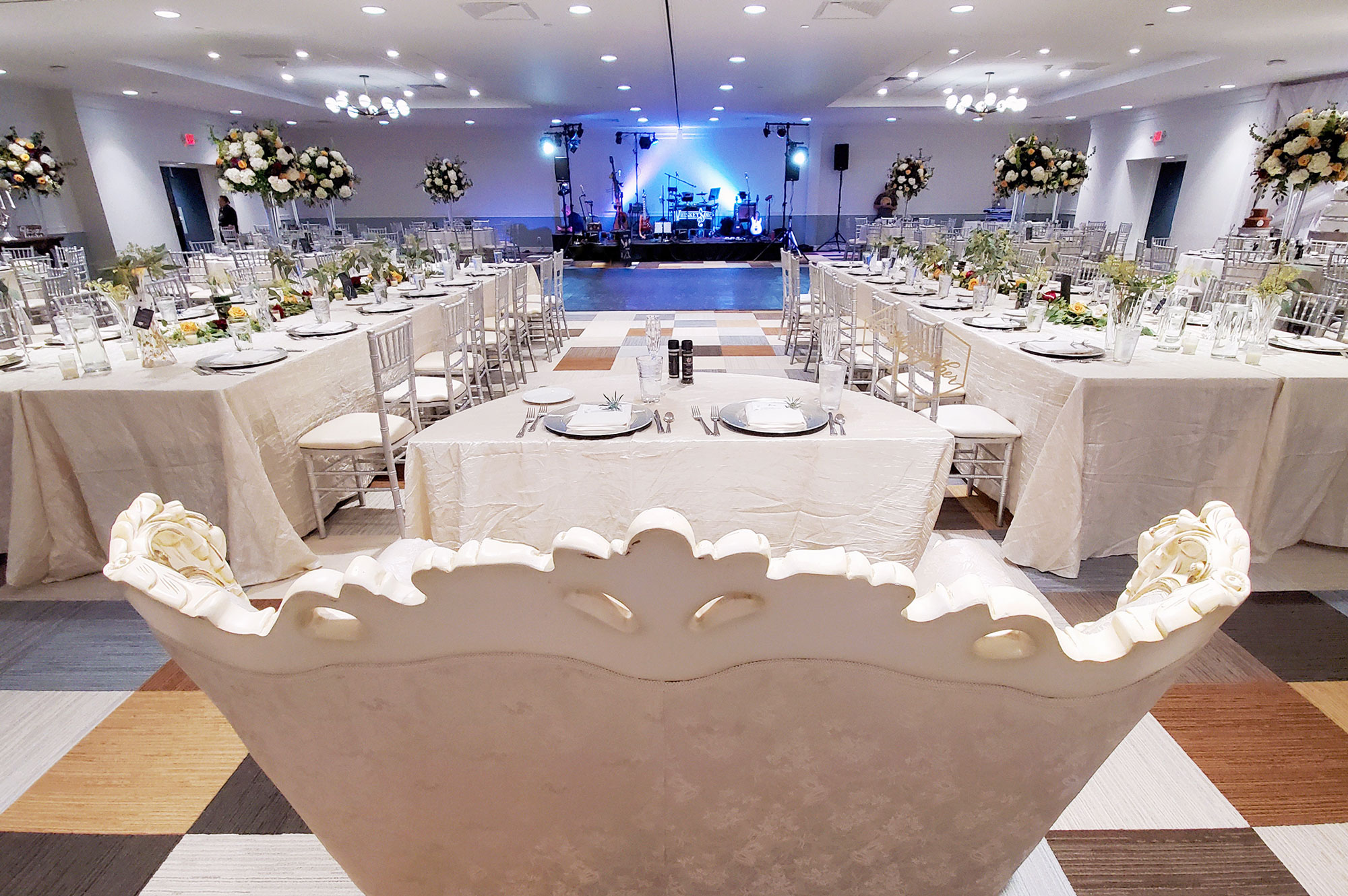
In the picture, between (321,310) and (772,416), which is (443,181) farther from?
(772,416)

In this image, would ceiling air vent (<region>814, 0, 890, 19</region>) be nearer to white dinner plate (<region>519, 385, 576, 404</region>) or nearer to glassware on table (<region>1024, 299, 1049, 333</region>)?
glassware on table (<region>1024, 299, 1049, 333</region>)

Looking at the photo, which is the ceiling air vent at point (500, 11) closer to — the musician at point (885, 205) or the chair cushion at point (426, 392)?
the chair cushion at point (426, 392)

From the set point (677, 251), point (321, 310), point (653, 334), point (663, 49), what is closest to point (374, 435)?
point (321, 310)

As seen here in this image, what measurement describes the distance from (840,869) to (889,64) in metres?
9.54

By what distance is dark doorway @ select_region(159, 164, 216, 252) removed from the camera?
13.8 metres

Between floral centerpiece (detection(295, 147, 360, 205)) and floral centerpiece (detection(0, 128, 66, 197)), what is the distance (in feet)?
12.5

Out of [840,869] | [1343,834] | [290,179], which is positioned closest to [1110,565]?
[1343,834]

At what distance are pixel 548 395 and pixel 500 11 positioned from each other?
5.06 m

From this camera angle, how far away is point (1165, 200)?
46.7 ft

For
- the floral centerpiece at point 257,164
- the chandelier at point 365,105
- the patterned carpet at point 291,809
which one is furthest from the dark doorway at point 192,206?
the patterned carpet at point 291,809

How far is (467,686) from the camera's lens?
87cm

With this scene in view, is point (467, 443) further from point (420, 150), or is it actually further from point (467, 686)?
point (420, 150)

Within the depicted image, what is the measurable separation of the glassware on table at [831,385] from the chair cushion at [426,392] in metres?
2.28

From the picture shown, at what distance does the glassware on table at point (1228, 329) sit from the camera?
275 cm
